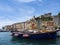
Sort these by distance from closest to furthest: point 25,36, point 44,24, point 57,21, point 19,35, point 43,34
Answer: point 43,34
point 25,36
point 19,35
point 57,21
point 44,24

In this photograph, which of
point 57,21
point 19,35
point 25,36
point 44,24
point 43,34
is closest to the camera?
point 43,34

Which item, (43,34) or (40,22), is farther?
(40,22)

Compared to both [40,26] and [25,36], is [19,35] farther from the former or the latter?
[40,26]

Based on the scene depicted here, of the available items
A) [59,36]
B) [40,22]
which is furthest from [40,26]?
[59,36]

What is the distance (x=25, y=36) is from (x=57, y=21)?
38519mm

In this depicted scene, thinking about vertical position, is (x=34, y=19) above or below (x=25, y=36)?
above

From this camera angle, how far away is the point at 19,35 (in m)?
67.9

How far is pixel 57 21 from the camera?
97.9 m

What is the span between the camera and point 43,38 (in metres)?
58.0

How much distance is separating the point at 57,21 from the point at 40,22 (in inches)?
506

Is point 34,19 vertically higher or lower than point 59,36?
higher

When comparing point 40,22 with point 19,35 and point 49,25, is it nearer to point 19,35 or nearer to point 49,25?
point 49,25

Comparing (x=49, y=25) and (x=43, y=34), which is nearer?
(x=43, y=34)

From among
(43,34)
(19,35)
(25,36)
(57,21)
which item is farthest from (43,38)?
(57,21)
